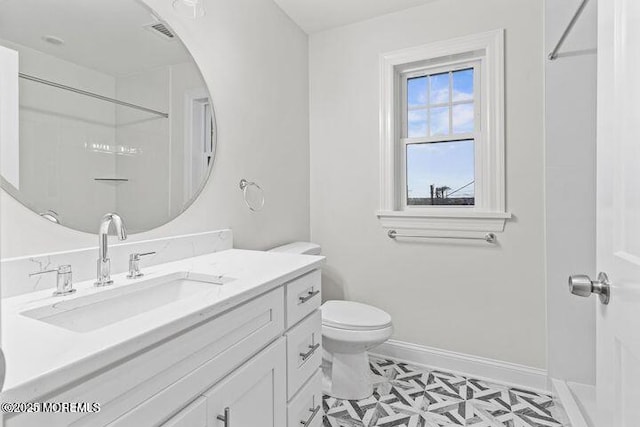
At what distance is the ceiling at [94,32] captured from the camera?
1074 millimetres

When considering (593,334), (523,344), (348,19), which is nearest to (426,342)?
(523,344)

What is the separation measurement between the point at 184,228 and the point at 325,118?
1.47m

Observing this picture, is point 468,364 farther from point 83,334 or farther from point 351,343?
Result: point 83,334

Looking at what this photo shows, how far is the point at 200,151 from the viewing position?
1.67 meters

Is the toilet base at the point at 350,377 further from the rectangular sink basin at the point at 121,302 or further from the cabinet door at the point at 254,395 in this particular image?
the rectangular sink basin at the point at 121,302

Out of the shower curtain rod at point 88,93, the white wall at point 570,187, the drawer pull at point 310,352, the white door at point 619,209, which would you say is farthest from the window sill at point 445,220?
the shower curtain rod at point 88,93

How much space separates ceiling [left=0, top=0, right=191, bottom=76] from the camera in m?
1.07

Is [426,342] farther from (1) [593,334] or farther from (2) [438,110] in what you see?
(2) [438,110]

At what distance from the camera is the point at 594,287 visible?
822 mm

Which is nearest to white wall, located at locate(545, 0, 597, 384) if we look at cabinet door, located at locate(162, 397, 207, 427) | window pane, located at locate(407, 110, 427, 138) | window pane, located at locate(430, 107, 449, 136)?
window pane, located at locate(430, 107, 449, 136)

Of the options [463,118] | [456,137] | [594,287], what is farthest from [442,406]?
[463,118]

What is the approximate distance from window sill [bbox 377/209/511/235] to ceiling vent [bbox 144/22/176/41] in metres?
1.59

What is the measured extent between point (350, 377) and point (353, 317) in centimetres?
33

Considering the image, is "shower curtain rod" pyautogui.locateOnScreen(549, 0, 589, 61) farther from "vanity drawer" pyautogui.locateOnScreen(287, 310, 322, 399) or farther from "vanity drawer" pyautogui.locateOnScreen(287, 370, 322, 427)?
"vanity drawer" pyautogui.locateOnScreen(287, 370, 322, 427)
